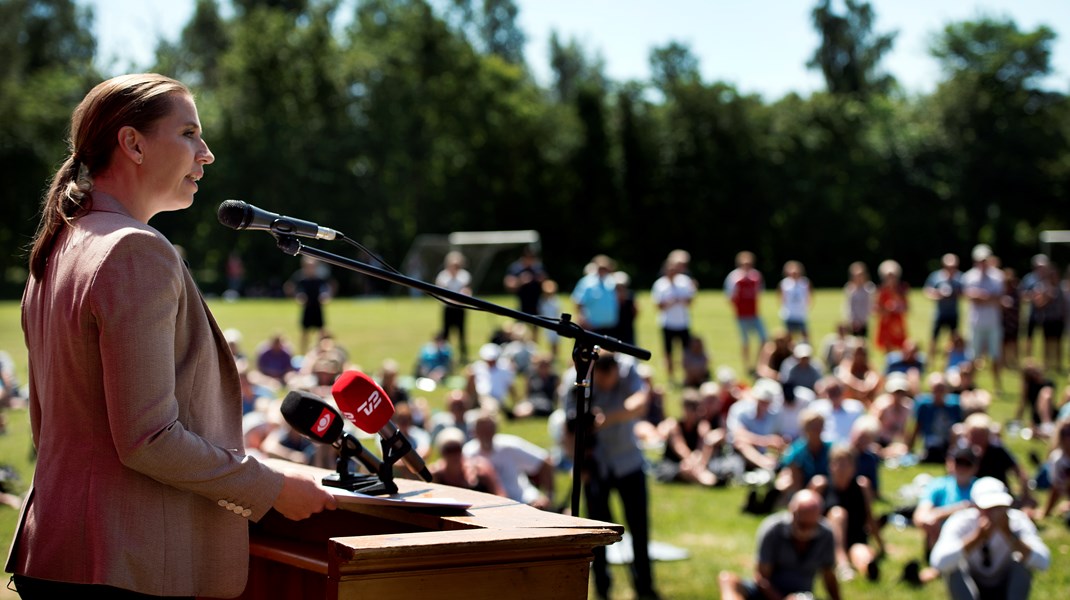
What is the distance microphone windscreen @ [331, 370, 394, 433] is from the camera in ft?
8.75

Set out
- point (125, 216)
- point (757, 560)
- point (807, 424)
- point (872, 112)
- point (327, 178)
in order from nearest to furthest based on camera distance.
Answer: point (125, 216) < point (757, 560) < point (807, 424) < point (327, 178) < point (872, 112)

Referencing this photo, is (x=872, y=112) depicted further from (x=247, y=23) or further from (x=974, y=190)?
(x=247, y=23)

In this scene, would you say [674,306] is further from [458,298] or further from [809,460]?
[458,298]

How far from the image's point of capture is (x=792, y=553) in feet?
25.9

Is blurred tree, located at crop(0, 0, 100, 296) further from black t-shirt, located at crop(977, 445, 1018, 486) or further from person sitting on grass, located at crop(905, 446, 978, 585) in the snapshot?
person sitting on grass, located at crop(905, 446, 978, 585)

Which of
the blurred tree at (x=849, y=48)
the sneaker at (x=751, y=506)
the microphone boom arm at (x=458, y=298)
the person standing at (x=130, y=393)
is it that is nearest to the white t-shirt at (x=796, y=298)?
the sneaker at (x=751, y=506)

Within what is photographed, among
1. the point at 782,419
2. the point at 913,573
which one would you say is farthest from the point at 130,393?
the point at 782,419

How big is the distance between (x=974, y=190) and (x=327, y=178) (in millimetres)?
24364

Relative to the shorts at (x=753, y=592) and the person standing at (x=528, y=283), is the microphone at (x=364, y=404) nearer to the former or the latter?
the shorts at (x=753, y=592)

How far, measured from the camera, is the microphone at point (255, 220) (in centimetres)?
263

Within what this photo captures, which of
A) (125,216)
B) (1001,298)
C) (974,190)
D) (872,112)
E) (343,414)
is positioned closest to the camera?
(125,216)

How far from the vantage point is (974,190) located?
149ft

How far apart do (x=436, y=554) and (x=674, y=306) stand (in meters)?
14.8

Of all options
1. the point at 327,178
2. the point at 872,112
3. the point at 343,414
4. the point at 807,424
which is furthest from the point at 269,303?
the point at 872,112
